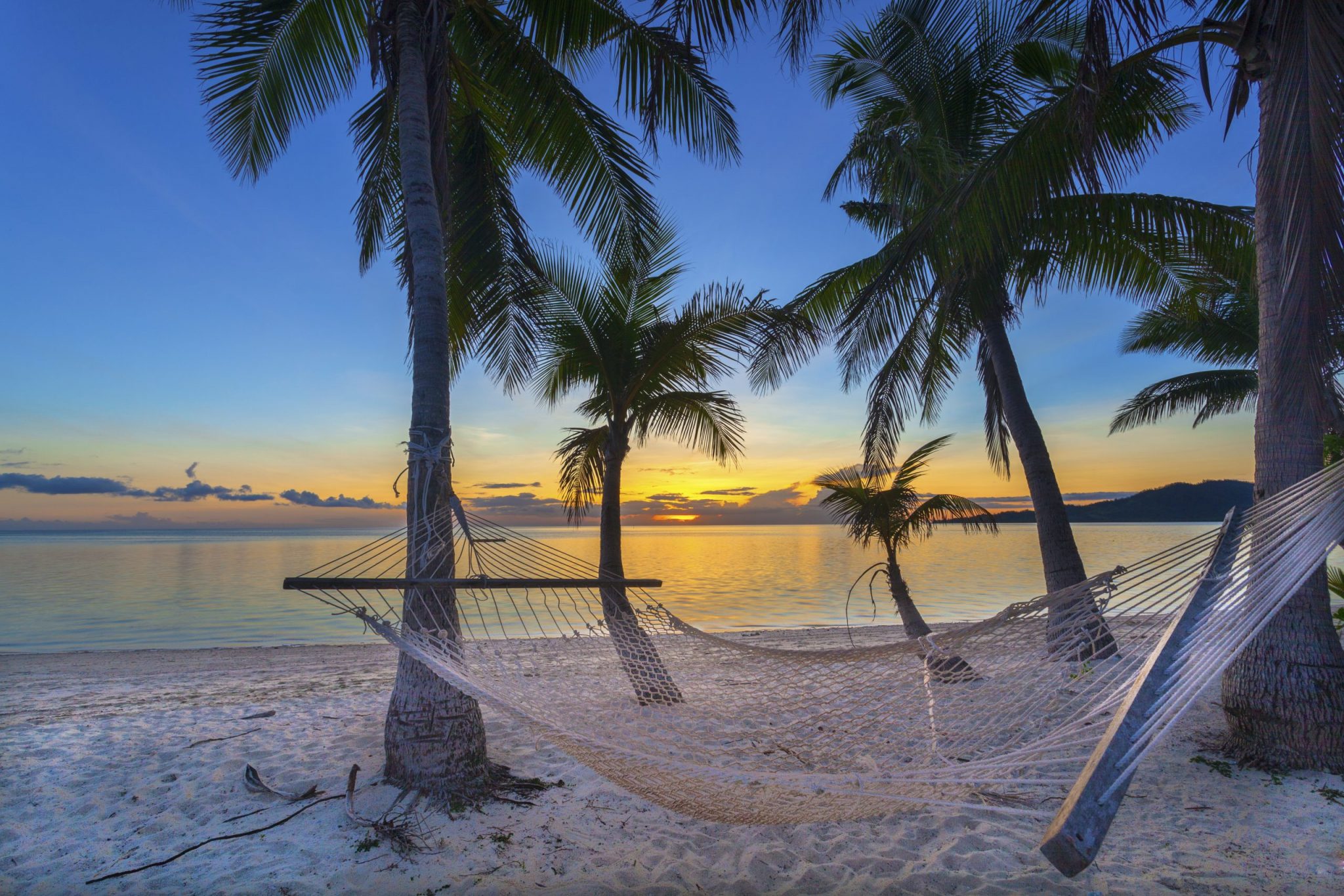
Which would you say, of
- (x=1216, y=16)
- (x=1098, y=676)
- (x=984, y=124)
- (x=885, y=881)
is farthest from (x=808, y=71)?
(x=885, y=881)

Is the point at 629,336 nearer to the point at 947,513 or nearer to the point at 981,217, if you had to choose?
the point at 981,217

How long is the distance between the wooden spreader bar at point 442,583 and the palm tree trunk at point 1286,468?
8.11 ft

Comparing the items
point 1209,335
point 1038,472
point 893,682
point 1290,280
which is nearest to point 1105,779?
point 893,682

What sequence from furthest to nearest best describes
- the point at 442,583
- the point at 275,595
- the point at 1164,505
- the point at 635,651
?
1. the point at 1164,505
2. the point at 275,595
3. the point at 635,651
4. the point at 442,583

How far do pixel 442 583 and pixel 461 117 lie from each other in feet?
10.4

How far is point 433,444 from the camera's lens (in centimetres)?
264

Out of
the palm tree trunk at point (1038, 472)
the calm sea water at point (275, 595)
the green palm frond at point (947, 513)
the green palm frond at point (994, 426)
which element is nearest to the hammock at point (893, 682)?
the palm tree trunk at point (1038, 472)

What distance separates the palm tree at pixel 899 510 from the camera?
15.8 feet

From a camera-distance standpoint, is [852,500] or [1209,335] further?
[1209,335]

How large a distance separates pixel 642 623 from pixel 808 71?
510 cm

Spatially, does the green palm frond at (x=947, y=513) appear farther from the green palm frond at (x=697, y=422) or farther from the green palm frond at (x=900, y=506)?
the green palm frond at (x=697, y=422)

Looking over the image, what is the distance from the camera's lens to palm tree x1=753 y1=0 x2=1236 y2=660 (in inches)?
127

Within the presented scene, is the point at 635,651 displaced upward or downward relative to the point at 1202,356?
downward

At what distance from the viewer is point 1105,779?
1.04 m
